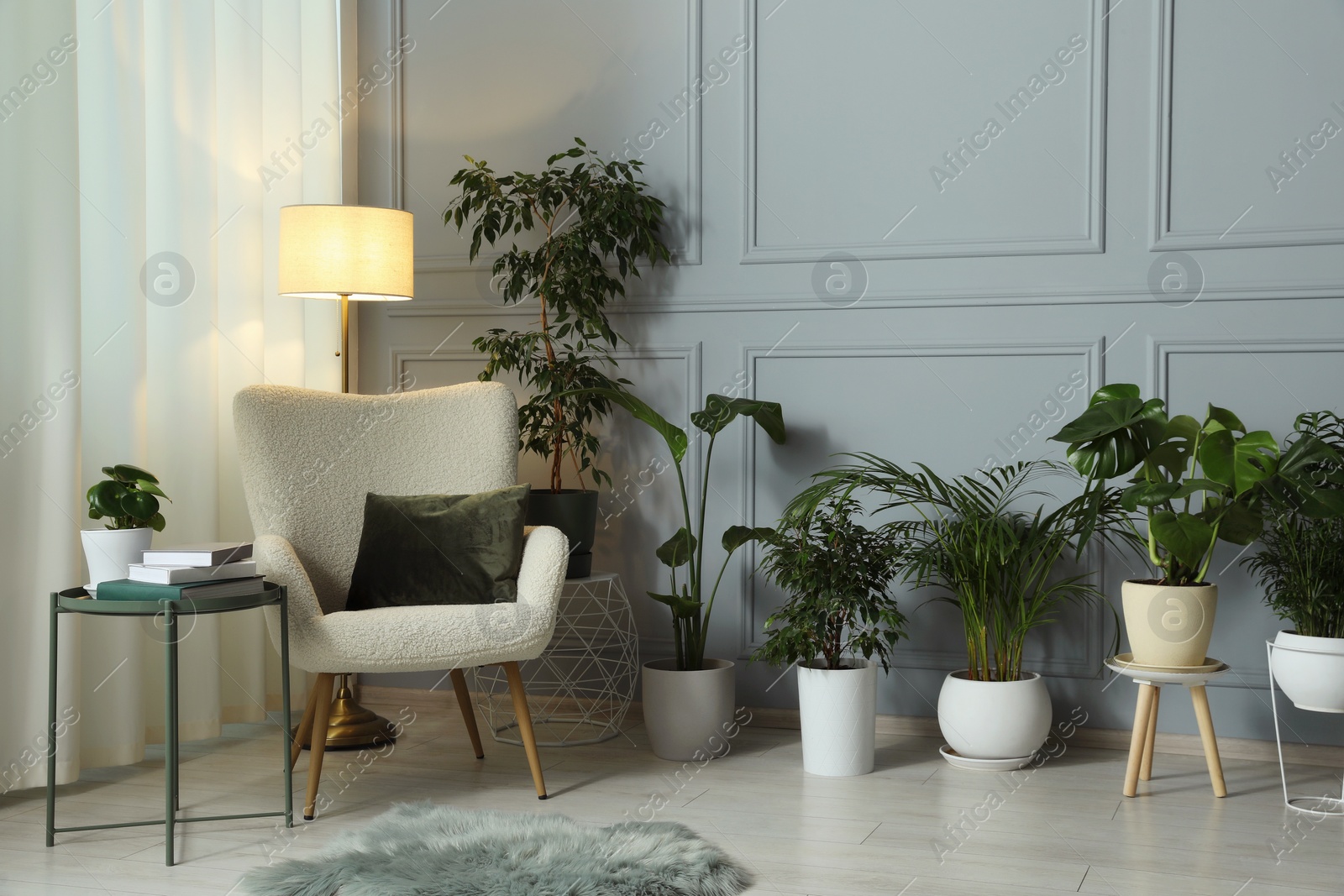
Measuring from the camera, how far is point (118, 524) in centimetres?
230

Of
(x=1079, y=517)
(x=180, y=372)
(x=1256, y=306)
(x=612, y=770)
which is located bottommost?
(x=612, y=770)

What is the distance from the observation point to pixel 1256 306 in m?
2.88

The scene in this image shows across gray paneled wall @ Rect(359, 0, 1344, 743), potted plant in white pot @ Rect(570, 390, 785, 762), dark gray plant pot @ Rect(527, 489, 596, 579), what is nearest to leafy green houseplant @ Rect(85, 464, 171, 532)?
dark gray plant pot @ Rect(527, 489, 596, 579)

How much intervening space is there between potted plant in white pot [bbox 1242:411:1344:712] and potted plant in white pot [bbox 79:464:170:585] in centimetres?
239

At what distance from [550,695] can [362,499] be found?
0.97 m

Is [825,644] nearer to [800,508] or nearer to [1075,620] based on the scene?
[800,508]

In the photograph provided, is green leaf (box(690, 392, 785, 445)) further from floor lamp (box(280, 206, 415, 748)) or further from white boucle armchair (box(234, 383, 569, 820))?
floor lamp (box(280, 206, 415, 748))

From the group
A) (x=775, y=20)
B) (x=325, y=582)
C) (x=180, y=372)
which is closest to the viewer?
(x=325, y=582)

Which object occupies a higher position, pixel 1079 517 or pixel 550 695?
pixel 1079 517

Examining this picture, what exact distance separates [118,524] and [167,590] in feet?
0.78

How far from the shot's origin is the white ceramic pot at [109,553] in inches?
88.7

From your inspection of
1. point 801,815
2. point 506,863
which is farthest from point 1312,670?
point 506,863

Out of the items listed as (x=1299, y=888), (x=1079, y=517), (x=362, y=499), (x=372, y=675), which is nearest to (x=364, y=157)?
(x=362, y=499)

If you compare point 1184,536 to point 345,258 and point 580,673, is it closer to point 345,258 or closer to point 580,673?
point 580,673
